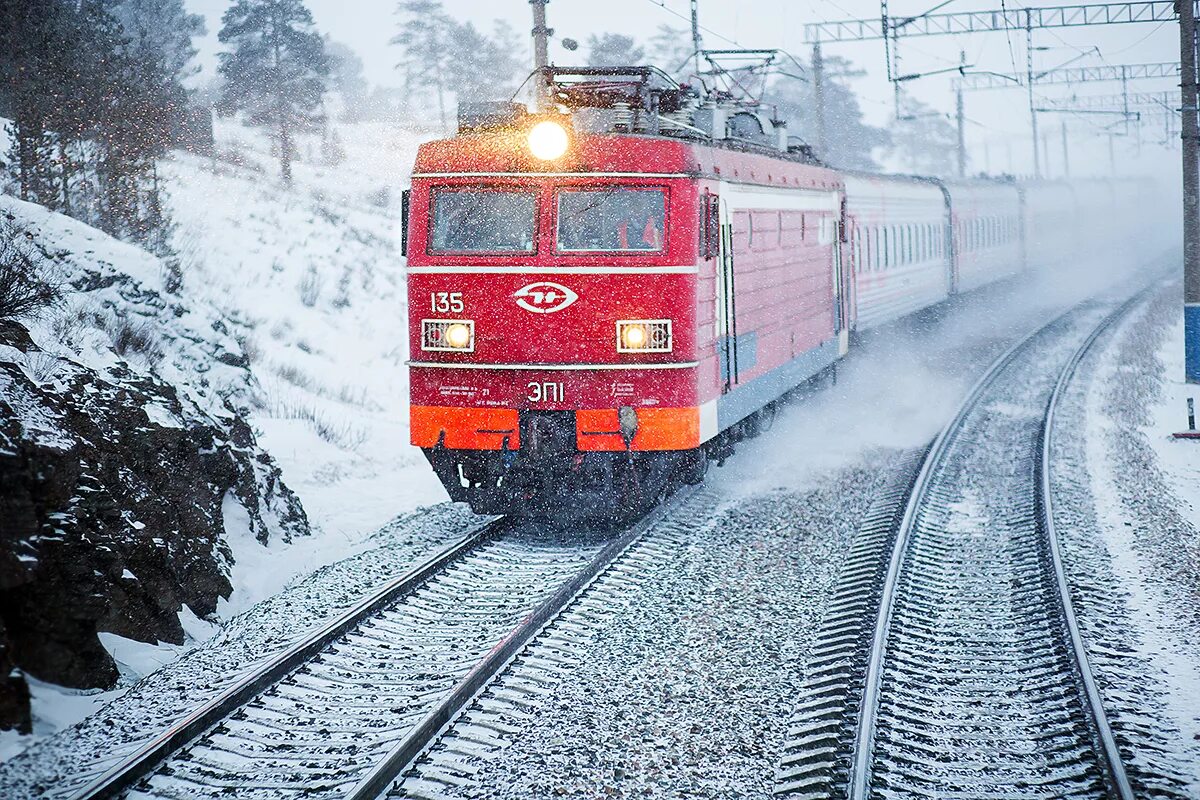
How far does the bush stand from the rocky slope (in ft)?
0.43

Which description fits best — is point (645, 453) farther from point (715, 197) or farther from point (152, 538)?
point (152, 538)

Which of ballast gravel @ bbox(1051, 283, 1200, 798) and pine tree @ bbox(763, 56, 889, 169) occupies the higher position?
pine tree @ bbox(763, 56, 889, 169)

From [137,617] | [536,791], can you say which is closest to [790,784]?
[536,791]

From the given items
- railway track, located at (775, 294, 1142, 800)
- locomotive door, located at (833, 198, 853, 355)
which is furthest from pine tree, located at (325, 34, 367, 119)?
railway track, located at (775, 294, 1142, 800)

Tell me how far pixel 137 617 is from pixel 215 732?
1648mm

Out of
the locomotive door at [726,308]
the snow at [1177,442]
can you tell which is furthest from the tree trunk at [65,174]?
the snow at [1177,442]

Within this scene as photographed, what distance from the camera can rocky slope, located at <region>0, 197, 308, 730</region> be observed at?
20.9 ft

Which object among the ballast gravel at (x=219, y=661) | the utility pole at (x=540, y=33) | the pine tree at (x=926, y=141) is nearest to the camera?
the ballast gravel at (x=219, y=661)

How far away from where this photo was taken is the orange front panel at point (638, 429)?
9.49 metres

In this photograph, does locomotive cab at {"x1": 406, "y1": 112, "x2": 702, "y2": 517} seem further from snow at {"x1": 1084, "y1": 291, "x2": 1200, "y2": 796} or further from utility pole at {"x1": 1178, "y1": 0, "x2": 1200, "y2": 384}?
utility pole at {"x1": 1178, "y1": 0, "x2": 1200, "y2": 384}

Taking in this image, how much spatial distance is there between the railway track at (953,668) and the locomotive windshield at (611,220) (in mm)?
2985

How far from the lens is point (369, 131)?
67562 millimetres

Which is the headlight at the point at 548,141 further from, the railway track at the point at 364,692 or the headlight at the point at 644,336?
the railway track at the point at 364,692

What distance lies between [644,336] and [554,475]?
140 centimetres
